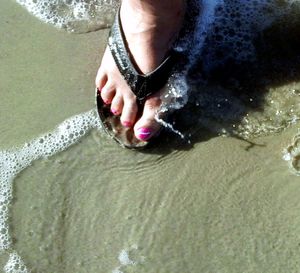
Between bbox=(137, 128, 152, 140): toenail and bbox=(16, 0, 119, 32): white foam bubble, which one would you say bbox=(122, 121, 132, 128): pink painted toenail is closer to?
bbox=(137, 128, 152, 140): toenail

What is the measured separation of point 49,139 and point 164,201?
473mm

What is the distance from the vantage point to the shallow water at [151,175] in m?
1.93

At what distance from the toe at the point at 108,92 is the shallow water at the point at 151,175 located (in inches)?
2.6

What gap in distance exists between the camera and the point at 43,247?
1.97 metres

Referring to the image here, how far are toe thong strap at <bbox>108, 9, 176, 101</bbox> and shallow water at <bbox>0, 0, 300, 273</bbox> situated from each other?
0.12 metres

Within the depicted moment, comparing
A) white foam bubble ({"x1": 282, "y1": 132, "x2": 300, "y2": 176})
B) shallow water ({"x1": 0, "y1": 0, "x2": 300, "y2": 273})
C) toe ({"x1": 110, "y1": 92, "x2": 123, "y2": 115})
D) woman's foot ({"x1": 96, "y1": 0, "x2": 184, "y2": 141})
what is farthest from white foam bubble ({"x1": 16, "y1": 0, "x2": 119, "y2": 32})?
white foam bubble ({"x1": 282, "y1": 132, "x2": 300, "y2": 176})

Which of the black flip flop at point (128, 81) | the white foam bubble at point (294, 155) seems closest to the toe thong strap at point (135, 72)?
the black flip flop at point (128, 81)

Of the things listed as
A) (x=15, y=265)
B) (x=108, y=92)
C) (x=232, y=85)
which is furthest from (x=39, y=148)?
(x=232, y=85)

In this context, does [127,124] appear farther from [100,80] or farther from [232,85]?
[232,85]

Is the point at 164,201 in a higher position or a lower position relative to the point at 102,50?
lower

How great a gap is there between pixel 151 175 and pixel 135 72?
36 centimetres

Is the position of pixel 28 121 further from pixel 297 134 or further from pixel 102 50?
pixel 297 134

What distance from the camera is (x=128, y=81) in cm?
215

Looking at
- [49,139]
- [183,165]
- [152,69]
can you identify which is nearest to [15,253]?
[49,139]
